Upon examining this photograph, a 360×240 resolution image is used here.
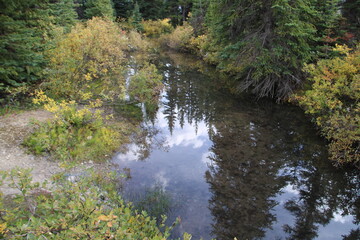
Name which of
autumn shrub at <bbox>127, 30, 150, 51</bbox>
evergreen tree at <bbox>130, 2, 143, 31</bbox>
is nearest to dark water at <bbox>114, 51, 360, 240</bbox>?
autumn shrub at <bbox>127, 30, 150, 51</bbox>

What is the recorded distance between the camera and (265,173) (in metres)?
8.89

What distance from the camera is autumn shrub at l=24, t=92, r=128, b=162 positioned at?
8.26 m

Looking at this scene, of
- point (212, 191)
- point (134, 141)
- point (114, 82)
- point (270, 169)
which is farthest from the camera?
point (114, 82)

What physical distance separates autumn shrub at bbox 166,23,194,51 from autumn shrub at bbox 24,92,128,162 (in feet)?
80.5

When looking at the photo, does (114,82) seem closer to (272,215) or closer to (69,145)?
(69,145)

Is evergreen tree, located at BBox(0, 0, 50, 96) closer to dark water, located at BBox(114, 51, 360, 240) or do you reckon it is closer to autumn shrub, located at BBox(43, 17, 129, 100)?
autumn shrub, located at BBox(43, 17, 129, 100)

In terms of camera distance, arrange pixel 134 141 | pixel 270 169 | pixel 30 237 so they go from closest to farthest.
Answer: pixel 30 237 < pixel 270 169 < pixel 134 141

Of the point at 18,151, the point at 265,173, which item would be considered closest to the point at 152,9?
the point at 18,151

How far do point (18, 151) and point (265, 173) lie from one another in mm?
8114

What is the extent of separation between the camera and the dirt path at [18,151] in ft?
23.6

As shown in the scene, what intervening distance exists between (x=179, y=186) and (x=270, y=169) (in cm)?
340

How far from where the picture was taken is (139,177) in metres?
8.61

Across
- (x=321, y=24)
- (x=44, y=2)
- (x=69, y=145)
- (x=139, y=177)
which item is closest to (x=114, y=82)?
(x=44, y=2)

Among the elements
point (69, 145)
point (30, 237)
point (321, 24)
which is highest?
point (321, 24)
